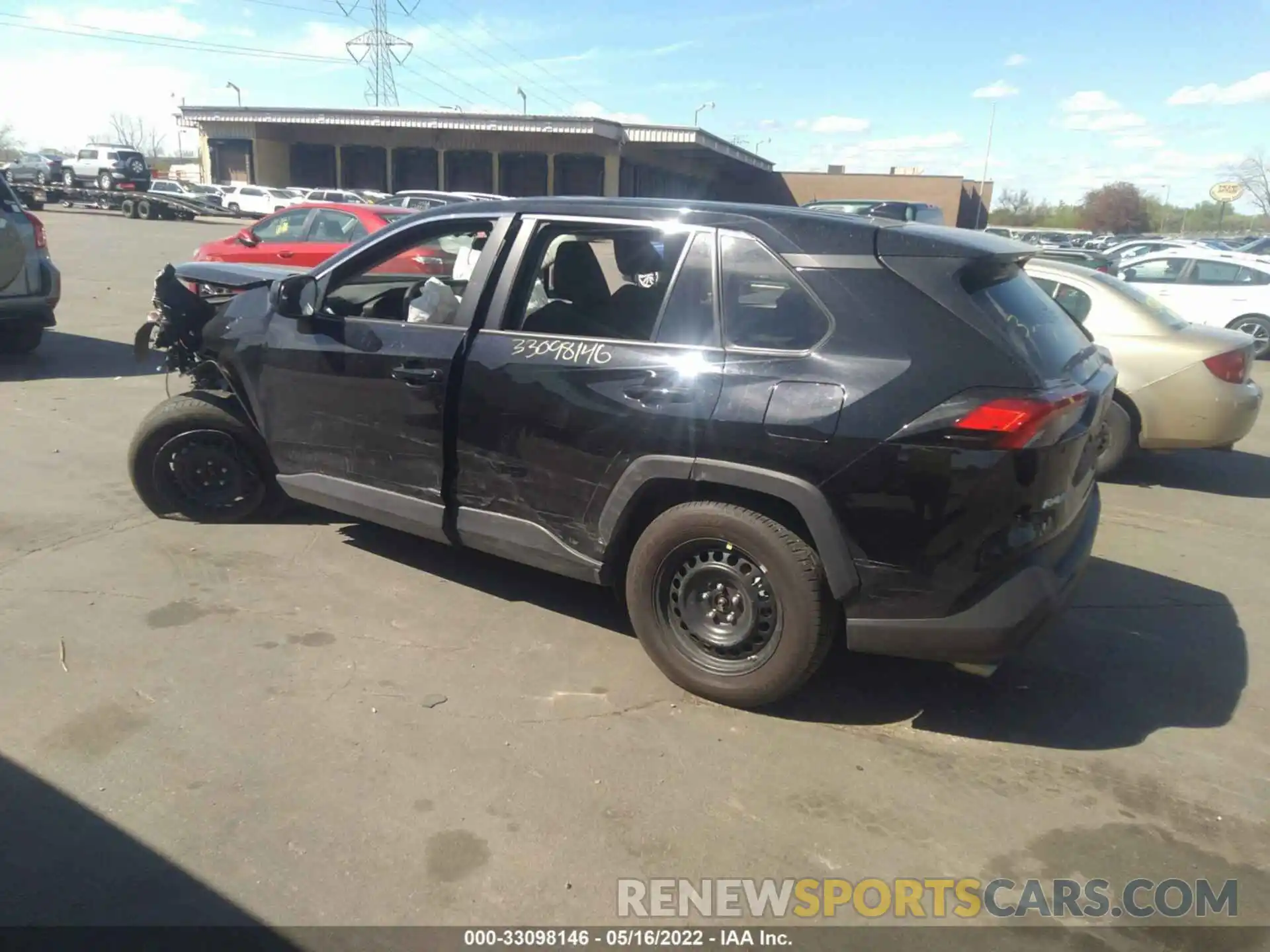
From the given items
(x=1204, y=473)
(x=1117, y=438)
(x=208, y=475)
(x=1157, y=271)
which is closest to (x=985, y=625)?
(x=208, y=475)

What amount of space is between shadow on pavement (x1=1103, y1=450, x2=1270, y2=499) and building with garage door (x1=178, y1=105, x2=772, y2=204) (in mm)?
37945

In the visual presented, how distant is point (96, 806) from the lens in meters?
2.89

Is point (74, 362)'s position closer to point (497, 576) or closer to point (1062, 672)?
point (497, 576)

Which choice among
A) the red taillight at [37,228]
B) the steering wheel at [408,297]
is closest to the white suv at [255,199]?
the red taillight at [37,228]

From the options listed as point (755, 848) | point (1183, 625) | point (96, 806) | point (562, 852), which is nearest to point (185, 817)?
point (96, 806)

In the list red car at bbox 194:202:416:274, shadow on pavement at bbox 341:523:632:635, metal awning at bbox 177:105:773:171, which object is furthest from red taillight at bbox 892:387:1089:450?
metal awning at bbox 177:105:773:171

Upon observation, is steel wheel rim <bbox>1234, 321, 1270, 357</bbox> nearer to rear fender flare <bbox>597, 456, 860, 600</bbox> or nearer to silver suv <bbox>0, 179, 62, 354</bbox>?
rear fender flare <bbox>597, 456, 860, 600</bbox>

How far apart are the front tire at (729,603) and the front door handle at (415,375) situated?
48.0 inches

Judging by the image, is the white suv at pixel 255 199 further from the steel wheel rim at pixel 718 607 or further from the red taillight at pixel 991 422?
the red taillight at pixel 991 422

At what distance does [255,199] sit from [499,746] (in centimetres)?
4426

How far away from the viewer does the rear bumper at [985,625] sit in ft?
10.4

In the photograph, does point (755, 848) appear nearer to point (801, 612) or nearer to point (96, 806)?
point (801, 612)

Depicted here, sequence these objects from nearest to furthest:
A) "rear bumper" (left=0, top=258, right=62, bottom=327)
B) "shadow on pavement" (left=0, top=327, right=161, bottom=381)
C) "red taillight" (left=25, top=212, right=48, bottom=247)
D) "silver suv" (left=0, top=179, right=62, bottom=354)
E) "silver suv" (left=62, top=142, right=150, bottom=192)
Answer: "silver suv" (left=0, top=179, right=62, bottom=354)
"rear bumper" (left=0, top=258, right=62, bottom=327)
"shadow on pavement" (left=0, top=327, right=161, bottom=381)
"red taillight" (left=25, top=212, right=48, bottom=247)
"silver suv" (left=62, top=142, right=150, bottom=192)

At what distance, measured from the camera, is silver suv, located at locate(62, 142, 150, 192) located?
4416 cm
